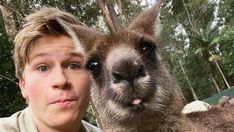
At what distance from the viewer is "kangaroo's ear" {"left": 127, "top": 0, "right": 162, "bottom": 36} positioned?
3836mm

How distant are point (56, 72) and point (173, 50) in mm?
49452

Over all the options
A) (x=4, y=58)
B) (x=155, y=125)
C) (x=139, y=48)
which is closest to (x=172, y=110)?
(x=155, y=125)

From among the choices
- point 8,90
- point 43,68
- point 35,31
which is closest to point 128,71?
point 43,68

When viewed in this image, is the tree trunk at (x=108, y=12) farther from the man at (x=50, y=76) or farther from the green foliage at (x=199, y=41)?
the green foliage at (x=199, y=41)

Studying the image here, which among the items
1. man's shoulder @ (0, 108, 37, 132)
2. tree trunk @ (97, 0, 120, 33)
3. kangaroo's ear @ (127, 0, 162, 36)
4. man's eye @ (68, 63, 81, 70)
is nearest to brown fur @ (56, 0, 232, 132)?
kangaroo's ear @ (127, 0, 162, 36)

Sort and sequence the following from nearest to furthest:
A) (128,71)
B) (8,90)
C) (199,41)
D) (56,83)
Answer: (128,71), (56,83), (8,90), (199,41)

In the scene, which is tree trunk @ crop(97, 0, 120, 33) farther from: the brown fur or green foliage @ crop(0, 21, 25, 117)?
the brown fur

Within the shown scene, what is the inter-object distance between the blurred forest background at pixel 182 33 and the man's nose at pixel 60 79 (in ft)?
33.0

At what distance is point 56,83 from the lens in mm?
3791

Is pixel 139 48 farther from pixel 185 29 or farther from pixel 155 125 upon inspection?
pixel 185 29

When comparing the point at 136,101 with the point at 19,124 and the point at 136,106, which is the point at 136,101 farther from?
the point at 19,124

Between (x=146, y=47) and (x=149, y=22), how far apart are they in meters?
0.42

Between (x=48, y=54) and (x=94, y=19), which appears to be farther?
(x=94, y=19)

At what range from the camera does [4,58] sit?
47.2 ft
